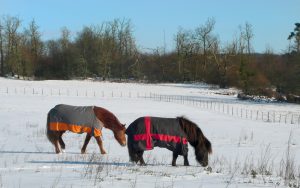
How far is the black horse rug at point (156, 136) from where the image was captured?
9438 millimetres

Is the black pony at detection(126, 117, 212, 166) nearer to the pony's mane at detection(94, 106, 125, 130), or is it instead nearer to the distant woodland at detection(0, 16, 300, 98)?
the pony's mane at detection(94, 106, 125, 130)

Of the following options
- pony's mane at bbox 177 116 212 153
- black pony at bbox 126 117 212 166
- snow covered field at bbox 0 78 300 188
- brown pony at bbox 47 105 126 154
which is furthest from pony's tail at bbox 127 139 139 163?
brown pony at bbox 47 105 126 154

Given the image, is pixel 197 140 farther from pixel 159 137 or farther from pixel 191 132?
pixel 159 137

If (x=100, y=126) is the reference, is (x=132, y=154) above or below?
below

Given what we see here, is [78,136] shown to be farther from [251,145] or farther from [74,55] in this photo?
[74,55]

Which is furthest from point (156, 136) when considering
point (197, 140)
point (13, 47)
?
point (13, 47)

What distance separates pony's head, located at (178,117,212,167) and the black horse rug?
0.21 m

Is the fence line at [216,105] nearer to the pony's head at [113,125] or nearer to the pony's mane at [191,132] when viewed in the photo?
the pony's head at [113,125]

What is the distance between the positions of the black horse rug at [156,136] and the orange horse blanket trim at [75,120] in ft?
7.50

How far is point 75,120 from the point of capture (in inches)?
458

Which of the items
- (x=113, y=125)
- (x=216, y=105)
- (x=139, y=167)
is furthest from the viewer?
(x=216, y=105)

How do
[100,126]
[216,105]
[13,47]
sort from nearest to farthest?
1. [100,126]
2. [216,105]
3. [13,47]

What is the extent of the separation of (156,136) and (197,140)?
1.04 metres

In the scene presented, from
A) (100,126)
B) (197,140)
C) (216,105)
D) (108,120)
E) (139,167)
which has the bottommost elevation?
(216,105)
